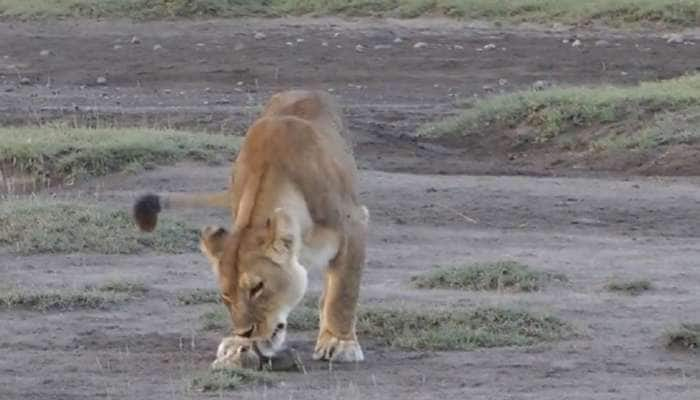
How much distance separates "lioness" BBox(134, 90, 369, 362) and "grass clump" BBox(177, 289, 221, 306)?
1185 mm

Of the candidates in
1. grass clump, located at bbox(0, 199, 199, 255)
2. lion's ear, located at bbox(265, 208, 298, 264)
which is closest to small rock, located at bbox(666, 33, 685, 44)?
grass clump, located at bbox(0, 199, 199, 255)

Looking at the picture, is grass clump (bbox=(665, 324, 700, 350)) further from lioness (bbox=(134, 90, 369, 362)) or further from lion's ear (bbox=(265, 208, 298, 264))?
lion's ear (bbox=(265, 208, 298, 264))

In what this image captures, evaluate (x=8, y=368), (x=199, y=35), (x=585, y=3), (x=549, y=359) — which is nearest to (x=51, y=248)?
(x=8, y=368)

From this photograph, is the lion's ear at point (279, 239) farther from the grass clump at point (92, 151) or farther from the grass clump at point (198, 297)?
the grass clump at point (92, 151)

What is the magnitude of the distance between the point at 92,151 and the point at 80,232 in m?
2.41

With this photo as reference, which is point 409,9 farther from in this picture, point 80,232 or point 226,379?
point 226,379

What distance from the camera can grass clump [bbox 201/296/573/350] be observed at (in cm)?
754

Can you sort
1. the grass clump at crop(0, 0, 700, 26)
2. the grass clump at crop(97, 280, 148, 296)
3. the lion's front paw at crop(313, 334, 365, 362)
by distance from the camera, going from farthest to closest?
the grass clump at crop(0, 0, 700, 26) → the grass clump at crop(97, 280, 148, 296) → the lion's front paw at crop(313, 334, 365, 362)

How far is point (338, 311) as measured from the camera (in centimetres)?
721

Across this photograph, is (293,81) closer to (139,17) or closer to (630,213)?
(139,17)

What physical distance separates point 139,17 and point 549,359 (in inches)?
682

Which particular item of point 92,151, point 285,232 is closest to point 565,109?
point 92,151

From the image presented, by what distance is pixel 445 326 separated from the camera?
25.3ft

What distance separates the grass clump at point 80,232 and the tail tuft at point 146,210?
2894 mm
